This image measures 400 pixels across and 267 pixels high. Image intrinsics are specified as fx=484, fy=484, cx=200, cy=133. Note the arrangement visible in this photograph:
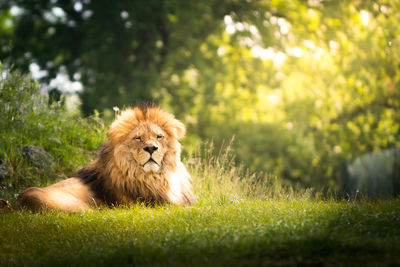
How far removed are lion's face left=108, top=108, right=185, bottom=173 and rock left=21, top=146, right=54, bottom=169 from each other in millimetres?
3097

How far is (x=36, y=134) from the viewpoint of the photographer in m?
10.1

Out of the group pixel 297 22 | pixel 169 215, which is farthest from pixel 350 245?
pixel 297 22

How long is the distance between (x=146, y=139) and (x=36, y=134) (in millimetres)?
4474

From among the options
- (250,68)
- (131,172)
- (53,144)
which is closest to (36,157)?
(53,144)

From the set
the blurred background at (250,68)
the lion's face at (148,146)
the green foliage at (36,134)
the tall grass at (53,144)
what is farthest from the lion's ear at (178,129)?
the blurred background at (250,68)

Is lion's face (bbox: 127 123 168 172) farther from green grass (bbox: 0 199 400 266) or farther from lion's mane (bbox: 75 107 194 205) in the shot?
green grass (bbox: 0 199 400 266)

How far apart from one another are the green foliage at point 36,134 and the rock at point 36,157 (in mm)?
75

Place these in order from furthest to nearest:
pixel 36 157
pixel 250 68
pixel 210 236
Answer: pixel 250 68
pixel 36 157
pixel 210 236

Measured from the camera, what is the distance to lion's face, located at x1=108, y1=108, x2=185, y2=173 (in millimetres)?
6461

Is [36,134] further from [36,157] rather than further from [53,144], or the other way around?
[36,157]

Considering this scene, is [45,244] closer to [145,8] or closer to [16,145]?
[16,145]

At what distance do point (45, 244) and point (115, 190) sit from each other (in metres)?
1.67

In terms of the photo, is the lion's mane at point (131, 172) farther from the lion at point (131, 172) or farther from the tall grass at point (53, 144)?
the tall grass at point (53, 144)

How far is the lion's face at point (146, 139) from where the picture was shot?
646 cm
